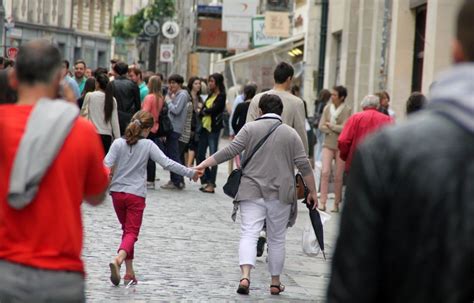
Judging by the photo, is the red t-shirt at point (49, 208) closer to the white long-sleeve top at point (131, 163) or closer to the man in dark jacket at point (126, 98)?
the white long-sleeve top at point (131, 163)

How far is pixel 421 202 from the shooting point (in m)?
3.92

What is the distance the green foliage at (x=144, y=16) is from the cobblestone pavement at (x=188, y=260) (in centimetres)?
5002

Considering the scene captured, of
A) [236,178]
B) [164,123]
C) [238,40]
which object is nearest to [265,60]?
[238,40]

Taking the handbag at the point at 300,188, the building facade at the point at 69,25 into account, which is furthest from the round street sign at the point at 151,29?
the handbag at the point at 300,188

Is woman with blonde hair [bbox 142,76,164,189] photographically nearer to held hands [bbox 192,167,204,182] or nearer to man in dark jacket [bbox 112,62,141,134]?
man in dark jacket [bbox 112,62,141,134]

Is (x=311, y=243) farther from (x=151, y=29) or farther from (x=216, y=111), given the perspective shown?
(x=151, y=29)

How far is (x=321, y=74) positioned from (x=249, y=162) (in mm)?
26175

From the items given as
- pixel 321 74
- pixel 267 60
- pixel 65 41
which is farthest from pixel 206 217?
pixel 65 41

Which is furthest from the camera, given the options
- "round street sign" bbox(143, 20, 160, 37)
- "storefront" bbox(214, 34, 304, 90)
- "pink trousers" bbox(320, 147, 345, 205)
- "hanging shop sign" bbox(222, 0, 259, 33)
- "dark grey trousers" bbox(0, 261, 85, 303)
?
"round street sign" bbox(143, 20, 160, 37)

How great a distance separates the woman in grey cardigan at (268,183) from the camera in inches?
462

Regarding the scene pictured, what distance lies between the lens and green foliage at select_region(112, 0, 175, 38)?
71.6m

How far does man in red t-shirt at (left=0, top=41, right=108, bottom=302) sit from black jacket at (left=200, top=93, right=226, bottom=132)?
1815cm

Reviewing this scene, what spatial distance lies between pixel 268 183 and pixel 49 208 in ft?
20.5

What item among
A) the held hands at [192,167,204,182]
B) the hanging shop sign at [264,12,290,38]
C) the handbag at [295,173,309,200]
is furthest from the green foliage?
the held hands at [192,167,204,182]
